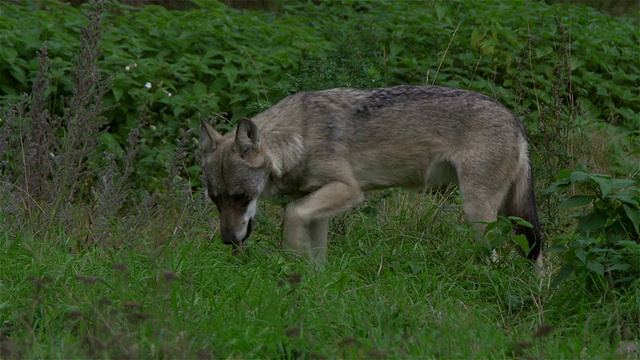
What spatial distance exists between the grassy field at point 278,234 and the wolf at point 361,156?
0.86 ft

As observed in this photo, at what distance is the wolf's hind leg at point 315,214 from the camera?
256 inches

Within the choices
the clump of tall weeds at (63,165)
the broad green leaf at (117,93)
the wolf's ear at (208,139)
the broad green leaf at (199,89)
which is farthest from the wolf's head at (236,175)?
the broad green leaf at (199,89)

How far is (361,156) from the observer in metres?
7.02

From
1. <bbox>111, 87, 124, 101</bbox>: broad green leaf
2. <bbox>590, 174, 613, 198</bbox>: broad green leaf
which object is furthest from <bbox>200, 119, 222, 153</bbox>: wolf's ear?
<bbox>111, 87, 124, 101</bbox>: broad green leaf

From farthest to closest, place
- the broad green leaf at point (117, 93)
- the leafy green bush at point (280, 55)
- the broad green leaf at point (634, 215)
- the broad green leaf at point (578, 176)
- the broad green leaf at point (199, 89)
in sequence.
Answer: the broad green leaf at point (199, 89)
the leafy green bush at point (280, 55)
the broad green leaf at point (117, 93)
the broad green leaf at point (634, 215)
the broad green leaf at point (578, 176)

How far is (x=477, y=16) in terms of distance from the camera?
11.4 metres

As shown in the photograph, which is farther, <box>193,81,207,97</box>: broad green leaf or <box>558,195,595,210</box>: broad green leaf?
<box>193,81,207,97</box>: broad green leaf

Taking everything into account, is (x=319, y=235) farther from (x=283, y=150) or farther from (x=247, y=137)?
(x=247, y=137)

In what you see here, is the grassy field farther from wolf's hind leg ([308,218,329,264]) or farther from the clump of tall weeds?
wolf's hind leg ([308,218,329,264])

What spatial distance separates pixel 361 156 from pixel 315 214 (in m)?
0.66

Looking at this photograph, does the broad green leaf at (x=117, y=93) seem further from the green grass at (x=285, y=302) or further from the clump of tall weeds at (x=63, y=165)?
the green grass at (x=285, y=302)

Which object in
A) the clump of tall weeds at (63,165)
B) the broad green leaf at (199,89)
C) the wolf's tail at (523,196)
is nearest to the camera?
the clump of tall weeds at (63,165)

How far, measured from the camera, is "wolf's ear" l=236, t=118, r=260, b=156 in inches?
252

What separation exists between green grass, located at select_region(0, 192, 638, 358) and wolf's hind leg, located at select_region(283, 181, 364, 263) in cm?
13
